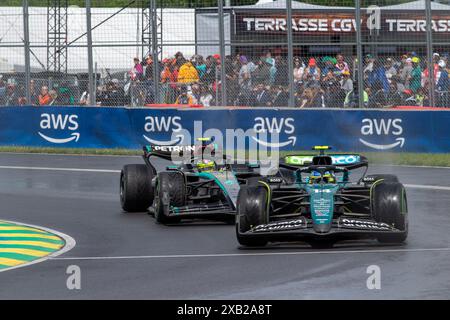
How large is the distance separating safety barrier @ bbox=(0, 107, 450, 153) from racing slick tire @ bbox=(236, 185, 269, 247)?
1169 centimetres

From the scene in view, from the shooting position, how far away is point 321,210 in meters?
12.1

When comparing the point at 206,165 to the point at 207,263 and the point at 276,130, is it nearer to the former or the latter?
the point at 207,263

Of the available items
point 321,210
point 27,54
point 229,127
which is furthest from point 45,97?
point 321,210

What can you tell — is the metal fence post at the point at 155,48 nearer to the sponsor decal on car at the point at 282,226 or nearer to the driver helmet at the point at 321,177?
the driver helmet at the point at 321,177

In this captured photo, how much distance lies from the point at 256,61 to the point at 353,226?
14328mm

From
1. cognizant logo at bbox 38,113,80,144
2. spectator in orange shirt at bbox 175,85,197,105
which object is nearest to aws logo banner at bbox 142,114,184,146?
spectator in orange shirt at bbox 175,85,197,105

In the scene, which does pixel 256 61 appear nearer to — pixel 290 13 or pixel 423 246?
pixel 290 13

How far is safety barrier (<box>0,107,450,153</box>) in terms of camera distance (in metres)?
23.7

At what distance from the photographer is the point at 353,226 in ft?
39.7

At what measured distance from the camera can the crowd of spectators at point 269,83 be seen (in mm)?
24906

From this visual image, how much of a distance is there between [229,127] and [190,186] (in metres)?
10.4

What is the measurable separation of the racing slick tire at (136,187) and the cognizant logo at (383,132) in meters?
8.63
